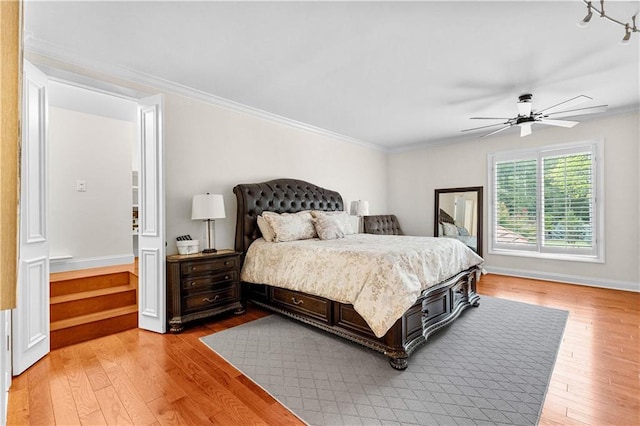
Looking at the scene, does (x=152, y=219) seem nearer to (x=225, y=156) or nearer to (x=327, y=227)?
(x=225, y=156)

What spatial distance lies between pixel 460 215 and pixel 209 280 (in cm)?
476

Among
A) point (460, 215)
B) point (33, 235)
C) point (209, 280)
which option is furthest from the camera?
point (460, 215)

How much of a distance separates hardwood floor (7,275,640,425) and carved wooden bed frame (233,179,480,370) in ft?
2.73

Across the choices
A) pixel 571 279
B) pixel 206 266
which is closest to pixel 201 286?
pixel 206 266

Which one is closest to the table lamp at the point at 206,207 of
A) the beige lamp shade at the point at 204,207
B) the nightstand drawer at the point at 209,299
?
the beige lamp shade at the point at 204,207

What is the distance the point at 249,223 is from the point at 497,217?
4.51 meters

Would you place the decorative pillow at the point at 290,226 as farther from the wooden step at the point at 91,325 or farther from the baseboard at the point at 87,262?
the baseboard at the point at 87,262

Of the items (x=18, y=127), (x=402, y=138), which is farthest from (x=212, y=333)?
(x=402, y=138)

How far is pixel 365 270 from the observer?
96.8 inches

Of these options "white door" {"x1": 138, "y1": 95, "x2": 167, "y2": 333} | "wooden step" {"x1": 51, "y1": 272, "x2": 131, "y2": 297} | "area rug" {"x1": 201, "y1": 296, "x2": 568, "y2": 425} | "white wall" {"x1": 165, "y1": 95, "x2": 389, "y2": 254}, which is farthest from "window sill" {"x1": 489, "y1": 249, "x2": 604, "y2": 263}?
"wooden step" {"x1": 51, "y1": 272, "x2": 131, "y2": 297}

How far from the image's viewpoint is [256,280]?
348 centimetres

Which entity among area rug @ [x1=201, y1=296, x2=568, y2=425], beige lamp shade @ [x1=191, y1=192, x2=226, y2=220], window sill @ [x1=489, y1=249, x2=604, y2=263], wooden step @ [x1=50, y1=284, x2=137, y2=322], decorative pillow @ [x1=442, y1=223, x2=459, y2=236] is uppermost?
beige lamp shade @ [x1=191, y1=192, x2=226, y2=220]

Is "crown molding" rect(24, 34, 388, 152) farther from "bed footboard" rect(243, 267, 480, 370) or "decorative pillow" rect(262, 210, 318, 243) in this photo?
"bed footboard" rect(243, 267, 480, 370)

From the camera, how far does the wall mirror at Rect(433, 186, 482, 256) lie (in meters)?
5.58
